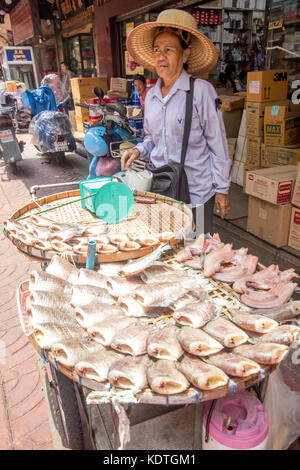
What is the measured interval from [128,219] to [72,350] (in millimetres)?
1192

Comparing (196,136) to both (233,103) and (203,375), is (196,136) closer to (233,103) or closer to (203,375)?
(203,375)

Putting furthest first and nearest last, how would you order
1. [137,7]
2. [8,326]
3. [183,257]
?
[137,7], [8,326], [183,257]

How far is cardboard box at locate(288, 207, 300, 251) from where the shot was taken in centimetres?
407

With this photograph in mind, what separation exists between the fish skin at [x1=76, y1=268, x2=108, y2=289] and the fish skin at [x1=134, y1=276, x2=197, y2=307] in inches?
9.0

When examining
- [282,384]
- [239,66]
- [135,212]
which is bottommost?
[282,384]

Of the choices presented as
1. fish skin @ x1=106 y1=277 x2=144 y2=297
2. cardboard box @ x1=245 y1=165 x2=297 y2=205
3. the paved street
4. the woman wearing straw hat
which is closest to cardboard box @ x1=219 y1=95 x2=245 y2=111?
cardboard box @ x1=245 y1=165 x2=297 y2=205

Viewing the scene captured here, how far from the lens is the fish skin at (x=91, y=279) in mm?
1749

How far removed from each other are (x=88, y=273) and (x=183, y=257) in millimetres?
544

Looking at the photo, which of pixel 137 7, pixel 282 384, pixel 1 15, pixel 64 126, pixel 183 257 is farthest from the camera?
pixel 1 15

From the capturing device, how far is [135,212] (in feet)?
8.14

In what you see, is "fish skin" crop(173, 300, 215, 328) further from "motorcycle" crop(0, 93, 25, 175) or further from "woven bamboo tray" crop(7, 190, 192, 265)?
"motorcycle" crop(0, 93, 25, 175)

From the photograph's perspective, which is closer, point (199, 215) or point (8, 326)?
point (199, 215)

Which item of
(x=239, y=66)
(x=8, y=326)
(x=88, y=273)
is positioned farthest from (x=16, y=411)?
(x=239, y=66)

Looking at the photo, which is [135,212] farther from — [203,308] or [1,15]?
[1,15]
